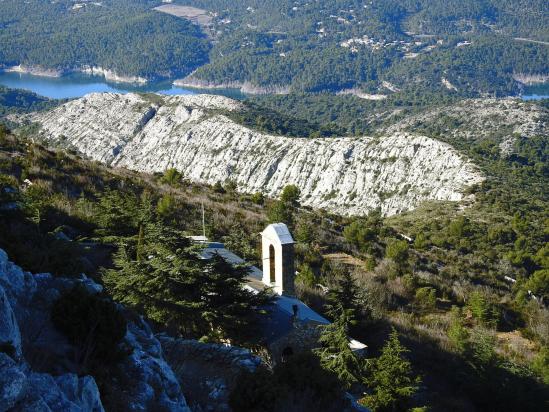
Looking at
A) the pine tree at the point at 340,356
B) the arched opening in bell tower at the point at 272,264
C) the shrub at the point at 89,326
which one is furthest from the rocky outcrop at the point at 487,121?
the shrub at the point at 89,326

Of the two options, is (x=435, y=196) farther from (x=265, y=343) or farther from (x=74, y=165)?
(x=265, y=343)

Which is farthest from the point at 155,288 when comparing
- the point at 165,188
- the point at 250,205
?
the point at 250,205

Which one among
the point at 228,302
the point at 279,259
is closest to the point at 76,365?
the point at 228,302

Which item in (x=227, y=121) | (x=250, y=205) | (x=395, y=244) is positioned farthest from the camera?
(x=227, y=121)

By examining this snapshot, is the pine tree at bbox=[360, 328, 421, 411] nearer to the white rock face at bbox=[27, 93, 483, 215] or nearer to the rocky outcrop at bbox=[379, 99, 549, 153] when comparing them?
the white rock face at bbox=[27, 93, 483, 215]

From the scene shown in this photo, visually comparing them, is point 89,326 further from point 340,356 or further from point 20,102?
point 20,102
